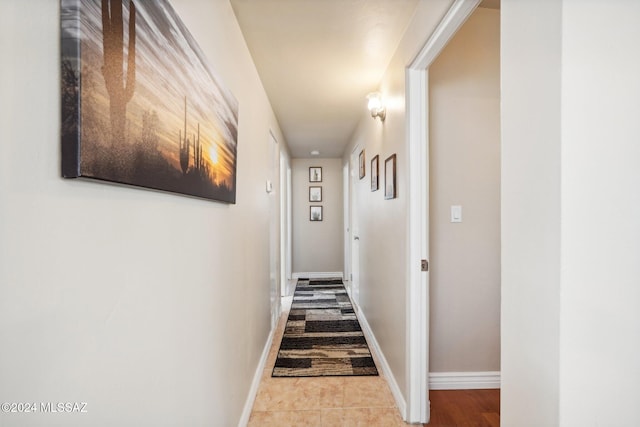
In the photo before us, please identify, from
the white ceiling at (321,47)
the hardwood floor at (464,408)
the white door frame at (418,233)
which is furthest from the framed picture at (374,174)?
the hardwood floor at (464,408)

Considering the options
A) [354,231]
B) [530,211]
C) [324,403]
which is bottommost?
[324,403]

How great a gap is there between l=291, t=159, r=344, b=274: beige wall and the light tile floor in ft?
12.9

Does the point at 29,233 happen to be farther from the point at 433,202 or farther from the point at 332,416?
the point at 433,202

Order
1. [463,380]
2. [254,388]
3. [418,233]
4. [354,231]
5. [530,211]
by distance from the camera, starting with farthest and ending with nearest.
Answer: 1. [354,231]
2. [463,380]
3. [254,388]
4. [418,233]
5. [530,211]

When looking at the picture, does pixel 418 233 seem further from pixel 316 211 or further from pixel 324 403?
pixel 316 211

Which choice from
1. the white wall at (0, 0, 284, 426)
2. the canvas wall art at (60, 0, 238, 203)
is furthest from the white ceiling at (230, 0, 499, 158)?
the canvas wall art at (60, 0, 238, 203)

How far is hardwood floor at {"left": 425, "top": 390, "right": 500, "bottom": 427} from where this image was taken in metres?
2.01

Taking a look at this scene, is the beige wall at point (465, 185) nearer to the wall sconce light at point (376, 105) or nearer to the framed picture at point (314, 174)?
the wall sconce light at point (376, 105)

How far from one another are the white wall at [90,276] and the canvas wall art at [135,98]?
0.03 m

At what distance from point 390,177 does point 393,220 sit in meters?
0.30

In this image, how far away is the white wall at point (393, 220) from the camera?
1.88m

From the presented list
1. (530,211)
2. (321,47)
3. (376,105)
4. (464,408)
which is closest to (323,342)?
(464,408)

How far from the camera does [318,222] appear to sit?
21.4 ft

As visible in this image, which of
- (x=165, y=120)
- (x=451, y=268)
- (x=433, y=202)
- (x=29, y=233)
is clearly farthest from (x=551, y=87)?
(x=451, y=268)
